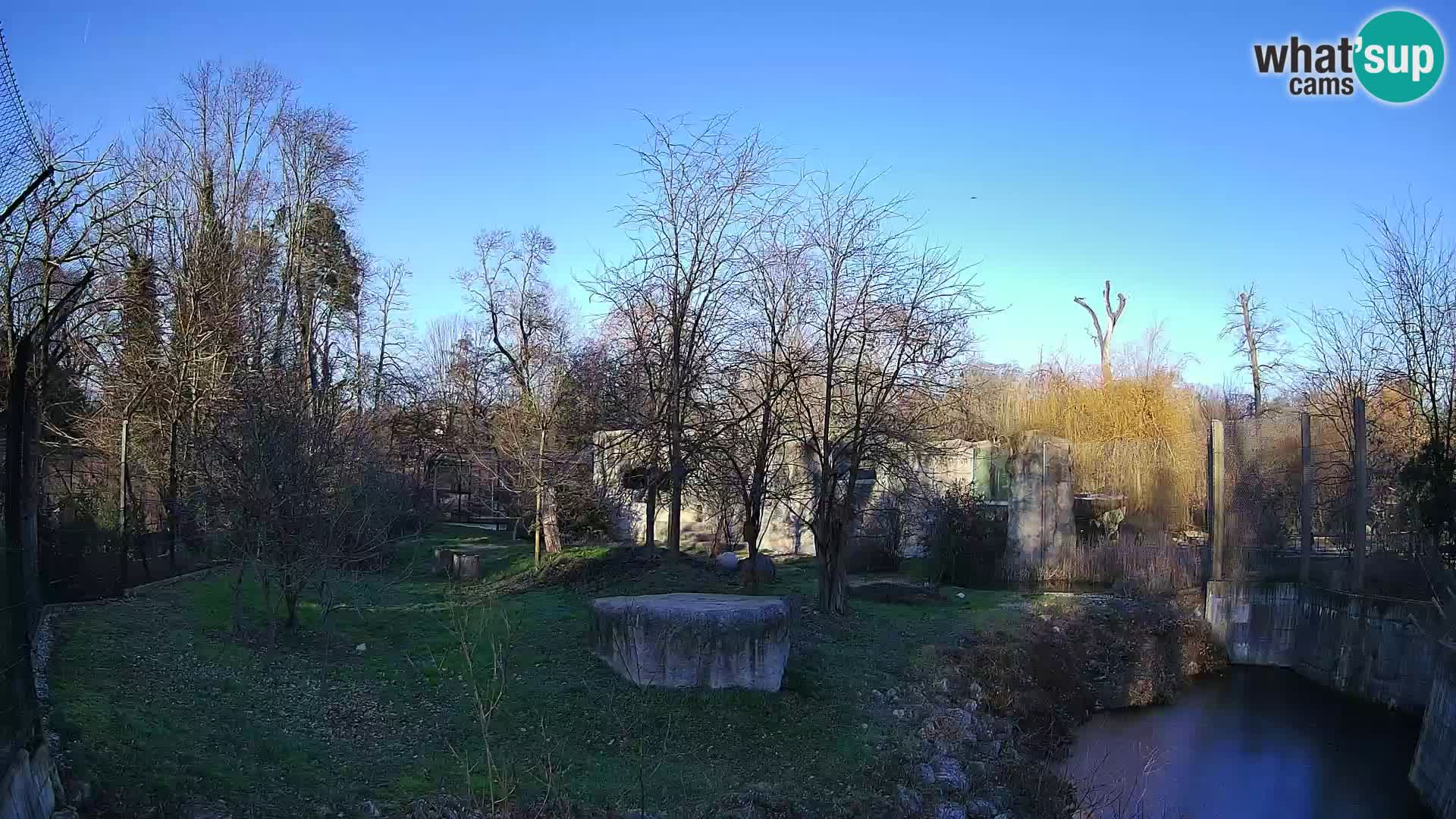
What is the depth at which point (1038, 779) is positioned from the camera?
1094cm

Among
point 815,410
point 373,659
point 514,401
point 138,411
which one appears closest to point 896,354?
point 815,410

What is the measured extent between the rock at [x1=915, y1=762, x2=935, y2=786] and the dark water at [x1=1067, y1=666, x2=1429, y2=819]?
1.93 meters

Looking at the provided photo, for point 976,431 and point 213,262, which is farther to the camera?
point 976,431

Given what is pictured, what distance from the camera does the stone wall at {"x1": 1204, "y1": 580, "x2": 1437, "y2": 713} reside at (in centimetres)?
1481

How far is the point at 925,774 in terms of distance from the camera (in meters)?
10.2

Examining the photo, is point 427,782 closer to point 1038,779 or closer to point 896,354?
point 1038,779

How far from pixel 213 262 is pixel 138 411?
5266 mm

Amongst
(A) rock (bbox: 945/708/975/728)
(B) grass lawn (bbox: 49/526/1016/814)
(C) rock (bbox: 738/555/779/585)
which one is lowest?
(A) rock (bbox: 945/708/975/728)

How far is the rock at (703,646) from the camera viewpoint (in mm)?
10719

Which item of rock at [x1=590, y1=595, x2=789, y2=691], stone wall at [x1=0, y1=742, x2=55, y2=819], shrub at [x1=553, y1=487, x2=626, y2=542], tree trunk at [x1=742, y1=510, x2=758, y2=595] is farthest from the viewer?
shrub at [x1=553, y1=487, x2=626, y2=542]

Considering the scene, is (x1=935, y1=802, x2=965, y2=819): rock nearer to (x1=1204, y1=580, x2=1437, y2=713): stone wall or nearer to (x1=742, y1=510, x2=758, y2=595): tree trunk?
(x1=742, y1=510, x2=758, y2=595): tree trunk

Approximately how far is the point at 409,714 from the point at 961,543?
47.3 feet

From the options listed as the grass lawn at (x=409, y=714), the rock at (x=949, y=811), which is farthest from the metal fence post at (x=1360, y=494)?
the rock at (x=949, y=811)

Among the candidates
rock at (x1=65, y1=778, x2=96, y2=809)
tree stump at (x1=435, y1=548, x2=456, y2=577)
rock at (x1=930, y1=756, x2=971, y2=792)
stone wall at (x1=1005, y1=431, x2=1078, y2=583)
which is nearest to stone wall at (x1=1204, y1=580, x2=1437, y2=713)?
stone wall at (x1=1005, y1=431, x2=1078, y2=583)
